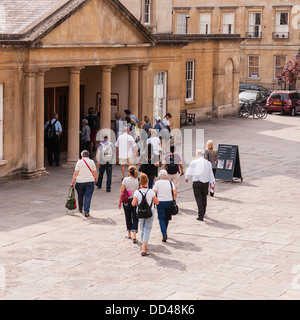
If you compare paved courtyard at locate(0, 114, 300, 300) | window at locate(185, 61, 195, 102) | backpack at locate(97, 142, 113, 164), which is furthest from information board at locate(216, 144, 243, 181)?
window at locate(185, 61, 195, 102)

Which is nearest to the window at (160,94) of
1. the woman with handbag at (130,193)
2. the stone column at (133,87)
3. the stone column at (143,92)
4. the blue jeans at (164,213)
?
the stone column at (143,92)

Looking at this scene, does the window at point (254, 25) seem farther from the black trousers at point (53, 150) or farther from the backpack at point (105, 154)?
the backpack at point (105, 154)

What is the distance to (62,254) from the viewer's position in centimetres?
1487

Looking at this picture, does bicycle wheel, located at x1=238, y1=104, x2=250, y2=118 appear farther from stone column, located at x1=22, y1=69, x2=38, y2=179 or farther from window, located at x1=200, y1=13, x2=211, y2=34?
stone column, located at x1=22, y1=69, x2=38, y2=179

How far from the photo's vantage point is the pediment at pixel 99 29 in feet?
75.1

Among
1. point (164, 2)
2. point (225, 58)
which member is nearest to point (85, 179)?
point (164, 2)

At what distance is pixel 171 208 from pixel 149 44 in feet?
41.9

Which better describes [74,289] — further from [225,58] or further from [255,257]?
[225,58]

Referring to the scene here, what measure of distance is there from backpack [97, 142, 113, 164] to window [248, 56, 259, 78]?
4024cm

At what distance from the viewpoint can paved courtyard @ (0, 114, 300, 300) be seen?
41.9 ft

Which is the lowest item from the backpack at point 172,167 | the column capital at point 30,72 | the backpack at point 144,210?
the backpack at point 144,210

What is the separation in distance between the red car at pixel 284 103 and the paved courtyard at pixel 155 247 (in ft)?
68.3

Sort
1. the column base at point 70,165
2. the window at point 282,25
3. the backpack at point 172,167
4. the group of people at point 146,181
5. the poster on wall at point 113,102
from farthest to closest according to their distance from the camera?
the window at point 282,25 < the poster on wall at point 113,102 < the column base at point 70,165 < the backpack at point 172,167 < the group of people at point 146,181

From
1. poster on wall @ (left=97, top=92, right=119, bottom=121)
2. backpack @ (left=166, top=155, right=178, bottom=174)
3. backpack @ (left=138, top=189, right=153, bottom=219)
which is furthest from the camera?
poster on wall @ (left=97, top=92, right=119, bottom=121)
